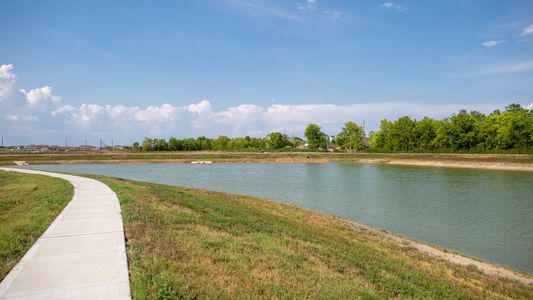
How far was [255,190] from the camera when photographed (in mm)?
35688

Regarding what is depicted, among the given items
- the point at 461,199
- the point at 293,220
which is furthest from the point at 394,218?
the point at 461,199

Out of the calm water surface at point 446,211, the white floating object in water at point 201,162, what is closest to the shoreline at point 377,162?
the white floating object in water at point 201,162

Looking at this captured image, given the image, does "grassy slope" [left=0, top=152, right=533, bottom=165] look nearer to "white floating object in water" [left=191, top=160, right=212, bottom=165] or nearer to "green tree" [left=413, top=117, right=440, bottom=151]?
"white floating object in water" [left=191, top=160, right=212, bottom=165]

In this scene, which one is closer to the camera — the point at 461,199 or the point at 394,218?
the point at 394,218

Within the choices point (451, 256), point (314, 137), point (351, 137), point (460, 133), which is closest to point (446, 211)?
point (451, 256)

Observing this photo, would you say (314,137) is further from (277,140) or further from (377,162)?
(377,162)

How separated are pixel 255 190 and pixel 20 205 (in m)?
22.5

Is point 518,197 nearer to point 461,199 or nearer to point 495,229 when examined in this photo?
point 461,199

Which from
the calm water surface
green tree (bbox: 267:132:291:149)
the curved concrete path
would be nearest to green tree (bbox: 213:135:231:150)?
green tree (bbox: 267:132:291:149)

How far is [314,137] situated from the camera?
147 metres

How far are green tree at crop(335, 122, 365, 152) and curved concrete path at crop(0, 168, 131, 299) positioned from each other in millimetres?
127430

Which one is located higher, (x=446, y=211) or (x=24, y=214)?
(x=24, y=214)

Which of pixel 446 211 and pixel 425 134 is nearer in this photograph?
pixel 446 211

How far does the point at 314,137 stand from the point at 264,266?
461 feet
